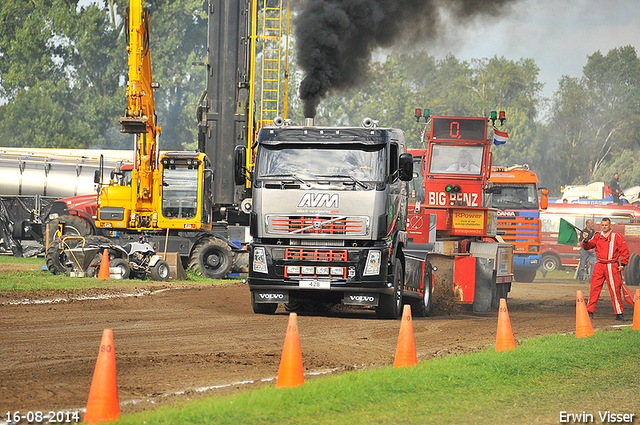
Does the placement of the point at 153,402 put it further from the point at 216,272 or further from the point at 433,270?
the point at 216,272

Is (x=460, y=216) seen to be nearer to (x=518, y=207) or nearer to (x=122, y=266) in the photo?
(x=122, y=266)

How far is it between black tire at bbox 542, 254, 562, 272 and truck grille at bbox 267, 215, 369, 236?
27205mm

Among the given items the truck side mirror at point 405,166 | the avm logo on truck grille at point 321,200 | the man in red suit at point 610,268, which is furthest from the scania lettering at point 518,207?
the avm logo on truck grille at point 321,200

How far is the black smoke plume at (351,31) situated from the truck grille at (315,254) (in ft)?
21.1

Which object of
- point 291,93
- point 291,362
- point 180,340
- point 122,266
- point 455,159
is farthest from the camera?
point 291,93

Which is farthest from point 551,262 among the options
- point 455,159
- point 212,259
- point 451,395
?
point 451,395

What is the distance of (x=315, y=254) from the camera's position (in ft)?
45.7

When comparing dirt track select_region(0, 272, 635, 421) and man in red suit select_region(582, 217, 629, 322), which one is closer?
dirt track select_region(0, 272, 635, 421)

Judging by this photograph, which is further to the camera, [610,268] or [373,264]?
[610,268]

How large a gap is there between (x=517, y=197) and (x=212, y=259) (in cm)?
1234

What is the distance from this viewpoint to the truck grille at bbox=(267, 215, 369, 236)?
13.8 m

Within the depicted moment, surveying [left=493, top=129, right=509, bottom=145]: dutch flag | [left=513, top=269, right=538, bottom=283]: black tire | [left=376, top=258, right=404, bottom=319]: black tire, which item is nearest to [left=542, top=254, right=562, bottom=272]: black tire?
[left=513, top=269, right=538, bottom=283]: black tire

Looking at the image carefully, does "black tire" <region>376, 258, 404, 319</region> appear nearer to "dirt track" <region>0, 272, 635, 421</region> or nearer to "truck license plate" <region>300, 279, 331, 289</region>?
"dirt track" <region>0, 272, 635, 421</region>

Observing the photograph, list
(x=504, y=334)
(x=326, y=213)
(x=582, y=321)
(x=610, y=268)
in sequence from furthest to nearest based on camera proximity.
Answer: (x=610, y=268) < (x=326, y=213) < (x=582, y=321) < (x=504, y=334)
